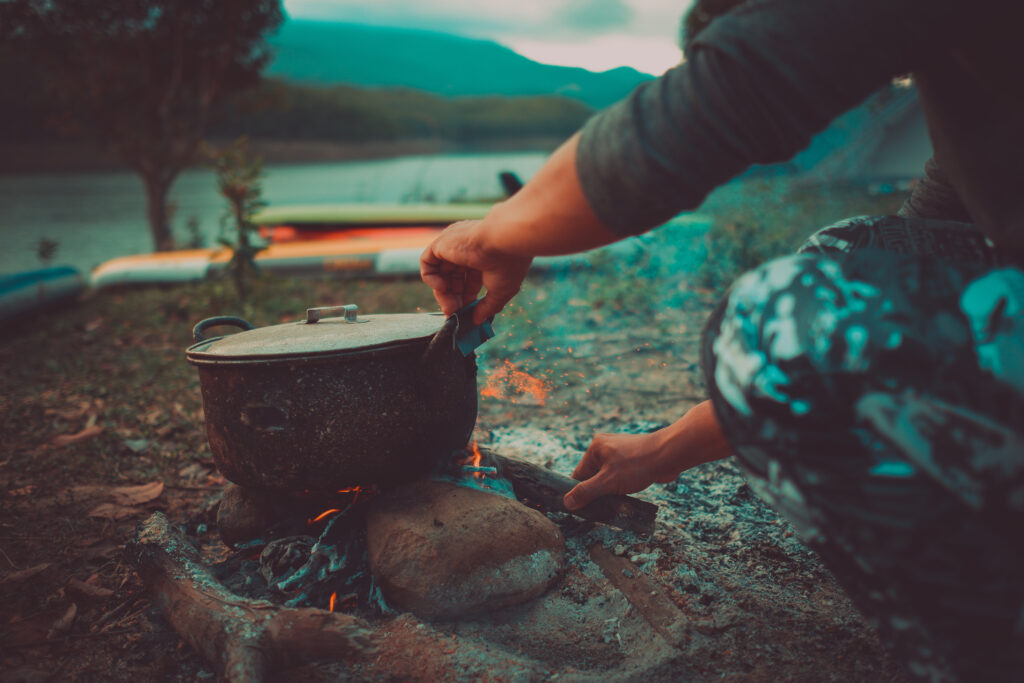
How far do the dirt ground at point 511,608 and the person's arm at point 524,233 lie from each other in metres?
0.95

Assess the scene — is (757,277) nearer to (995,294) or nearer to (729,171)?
(729,171)

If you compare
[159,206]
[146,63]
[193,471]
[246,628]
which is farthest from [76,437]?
[146,63]

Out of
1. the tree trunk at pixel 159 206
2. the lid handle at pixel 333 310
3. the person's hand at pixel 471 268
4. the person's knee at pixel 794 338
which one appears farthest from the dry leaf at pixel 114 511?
the tree trunk at pixel 159 206

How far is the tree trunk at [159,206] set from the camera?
391 inches

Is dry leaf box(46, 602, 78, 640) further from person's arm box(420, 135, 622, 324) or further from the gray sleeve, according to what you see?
the gray sleeve

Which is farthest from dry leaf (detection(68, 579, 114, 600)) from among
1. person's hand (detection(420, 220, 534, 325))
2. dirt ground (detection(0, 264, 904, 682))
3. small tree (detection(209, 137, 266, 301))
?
small tree (detection(209, 137, 266, 301))

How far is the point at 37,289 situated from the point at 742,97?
7.11m

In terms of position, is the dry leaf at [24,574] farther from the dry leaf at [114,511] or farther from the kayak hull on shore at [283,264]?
the kayak hull on shore at [283,264]

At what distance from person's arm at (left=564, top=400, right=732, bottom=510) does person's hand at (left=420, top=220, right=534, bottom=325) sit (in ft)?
2.14

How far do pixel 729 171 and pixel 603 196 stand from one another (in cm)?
21

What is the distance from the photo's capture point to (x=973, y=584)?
890mm

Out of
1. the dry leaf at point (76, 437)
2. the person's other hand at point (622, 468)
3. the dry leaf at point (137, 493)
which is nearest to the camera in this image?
the person's other hand at point (622, 468)

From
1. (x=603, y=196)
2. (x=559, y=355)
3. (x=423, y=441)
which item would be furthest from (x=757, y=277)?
(x=559, y=355)

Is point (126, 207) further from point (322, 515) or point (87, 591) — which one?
point (322, 515)
